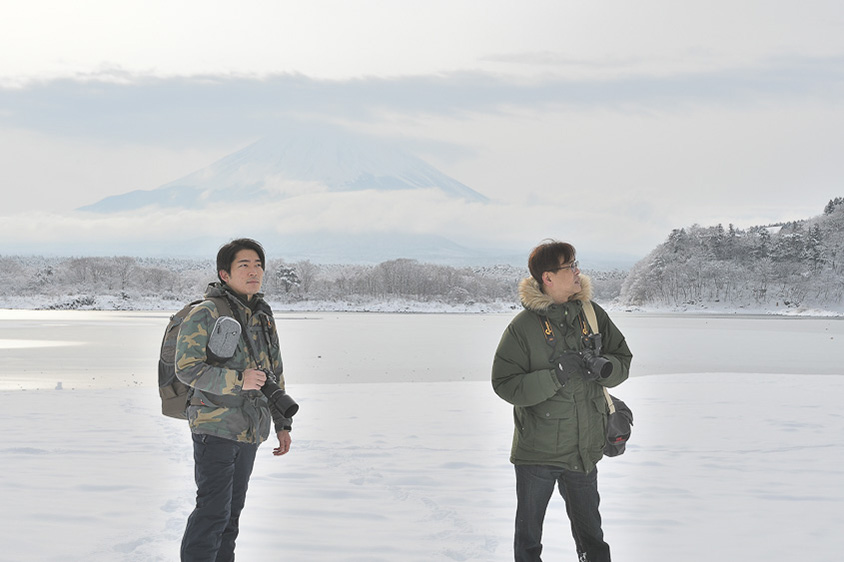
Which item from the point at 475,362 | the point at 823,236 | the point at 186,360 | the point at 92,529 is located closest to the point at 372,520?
the point at 92,529

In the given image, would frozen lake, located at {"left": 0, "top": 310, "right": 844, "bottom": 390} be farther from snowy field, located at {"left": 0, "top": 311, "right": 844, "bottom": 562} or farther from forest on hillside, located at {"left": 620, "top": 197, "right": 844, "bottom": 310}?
forest on hillside, located at {"left": 620, "top": 197, "right": 844, "bottom": 310}

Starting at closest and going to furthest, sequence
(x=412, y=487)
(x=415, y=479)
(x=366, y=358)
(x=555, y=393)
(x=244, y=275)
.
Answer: (x=555, y=393)
(x=244, y=275)
(x=412, y=487)
(x=415, y=479)
(x=366, y=358)

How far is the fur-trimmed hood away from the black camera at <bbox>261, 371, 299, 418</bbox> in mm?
1002

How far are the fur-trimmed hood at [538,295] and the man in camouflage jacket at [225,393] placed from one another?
42.1 inches

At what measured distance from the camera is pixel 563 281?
3.36 m

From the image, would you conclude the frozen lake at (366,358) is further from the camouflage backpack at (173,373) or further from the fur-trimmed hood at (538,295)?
the fur-trimmed hood at (538,295)

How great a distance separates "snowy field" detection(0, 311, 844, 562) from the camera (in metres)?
4.31

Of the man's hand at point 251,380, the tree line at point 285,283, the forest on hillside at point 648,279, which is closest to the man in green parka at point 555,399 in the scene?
the man's hand at point 251,380

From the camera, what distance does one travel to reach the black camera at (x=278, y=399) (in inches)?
127

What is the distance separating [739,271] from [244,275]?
130 m

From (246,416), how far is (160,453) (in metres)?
3.87

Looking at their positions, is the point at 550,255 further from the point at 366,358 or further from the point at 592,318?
the point at 366,358

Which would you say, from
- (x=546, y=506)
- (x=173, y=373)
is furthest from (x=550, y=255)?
(x=173, y=373)

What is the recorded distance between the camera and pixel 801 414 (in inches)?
359
